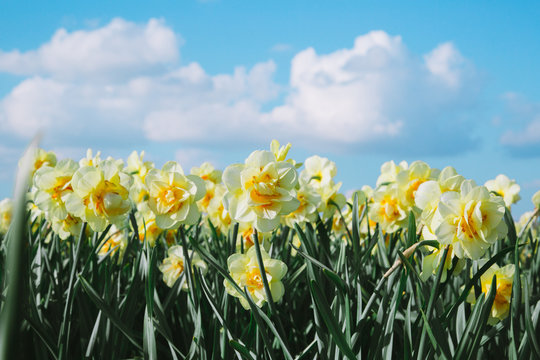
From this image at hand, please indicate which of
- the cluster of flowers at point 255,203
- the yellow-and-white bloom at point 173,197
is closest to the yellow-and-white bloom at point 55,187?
the cluster of flowers at point 255,203

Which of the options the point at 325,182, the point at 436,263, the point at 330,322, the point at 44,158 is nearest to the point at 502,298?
the point at 436,263

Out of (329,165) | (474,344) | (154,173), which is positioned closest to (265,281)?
(154,173)

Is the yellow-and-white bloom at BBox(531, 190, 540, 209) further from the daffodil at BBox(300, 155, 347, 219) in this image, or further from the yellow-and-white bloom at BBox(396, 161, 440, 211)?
the daffodil at BBox(300, 155, 347, 219)

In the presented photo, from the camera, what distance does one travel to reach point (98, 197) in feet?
4.90

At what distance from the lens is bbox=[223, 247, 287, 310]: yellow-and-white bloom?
1489 millimetres

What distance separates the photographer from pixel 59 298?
1.99 meters

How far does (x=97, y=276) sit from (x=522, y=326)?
5.53ft

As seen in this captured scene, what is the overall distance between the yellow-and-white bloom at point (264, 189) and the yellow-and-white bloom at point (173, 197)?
14 centimetres

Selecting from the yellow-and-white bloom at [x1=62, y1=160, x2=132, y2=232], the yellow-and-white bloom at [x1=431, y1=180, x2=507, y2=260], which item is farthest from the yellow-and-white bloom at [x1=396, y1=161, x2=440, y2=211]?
the yellow-and-white bloom at [x1=62, y1=160, x2=132, y2=232]

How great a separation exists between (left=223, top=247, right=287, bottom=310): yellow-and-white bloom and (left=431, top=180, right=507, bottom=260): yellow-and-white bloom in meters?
0.50

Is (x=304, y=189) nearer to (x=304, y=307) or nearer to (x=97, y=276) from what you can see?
(x=304, y=307)

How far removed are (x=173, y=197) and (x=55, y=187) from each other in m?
0.49

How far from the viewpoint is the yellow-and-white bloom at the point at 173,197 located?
1400 millimetres

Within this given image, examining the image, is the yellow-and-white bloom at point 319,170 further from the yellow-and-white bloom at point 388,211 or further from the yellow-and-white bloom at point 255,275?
the yellow-and-white bloom at point 255,275
